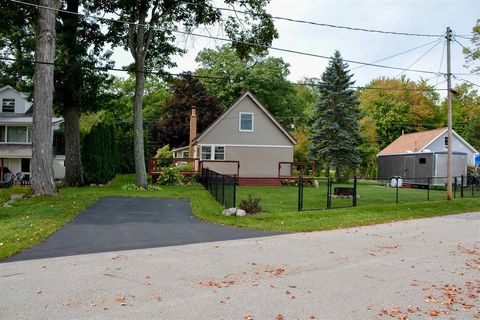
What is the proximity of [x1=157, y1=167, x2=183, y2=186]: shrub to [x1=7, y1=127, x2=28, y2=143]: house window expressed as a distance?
1261 cm

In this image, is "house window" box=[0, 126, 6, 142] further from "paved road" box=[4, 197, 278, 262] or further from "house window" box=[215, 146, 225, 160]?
"paved road" box=[4, 197, 278, 262]

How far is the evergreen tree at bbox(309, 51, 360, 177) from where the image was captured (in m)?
35.2

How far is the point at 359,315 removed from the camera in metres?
4.73

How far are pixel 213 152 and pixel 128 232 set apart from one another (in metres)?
18.8

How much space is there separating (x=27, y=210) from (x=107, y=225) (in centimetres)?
348

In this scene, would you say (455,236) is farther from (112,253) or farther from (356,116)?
(356,116)

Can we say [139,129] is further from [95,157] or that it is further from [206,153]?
[206,153]

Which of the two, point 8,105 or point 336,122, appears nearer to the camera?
point 8,105

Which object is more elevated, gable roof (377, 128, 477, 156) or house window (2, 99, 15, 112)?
house window (2, 99, 15, 112)

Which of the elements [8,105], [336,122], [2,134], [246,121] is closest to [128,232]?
[246,121]

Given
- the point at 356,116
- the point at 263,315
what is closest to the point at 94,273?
the point at 263,315

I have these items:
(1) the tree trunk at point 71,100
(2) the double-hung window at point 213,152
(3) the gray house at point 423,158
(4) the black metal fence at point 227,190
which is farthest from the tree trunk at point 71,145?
(3) the gray house at point 423,158

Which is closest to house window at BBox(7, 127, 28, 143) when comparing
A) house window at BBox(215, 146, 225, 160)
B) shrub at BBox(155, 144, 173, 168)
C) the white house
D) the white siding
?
the white house

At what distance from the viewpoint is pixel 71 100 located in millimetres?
22047
